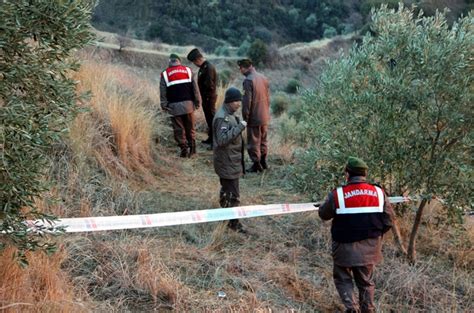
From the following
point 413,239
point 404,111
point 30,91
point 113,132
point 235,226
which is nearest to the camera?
point 30,91

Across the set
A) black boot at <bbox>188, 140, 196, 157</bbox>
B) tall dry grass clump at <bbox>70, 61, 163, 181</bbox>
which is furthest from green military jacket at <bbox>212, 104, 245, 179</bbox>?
black boot at <bbox>188, 140, 196, 157</bbox>

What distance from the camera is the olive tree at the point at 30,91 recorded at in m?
Answer: 3.02

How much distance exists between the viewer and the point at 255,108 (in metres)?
9.05

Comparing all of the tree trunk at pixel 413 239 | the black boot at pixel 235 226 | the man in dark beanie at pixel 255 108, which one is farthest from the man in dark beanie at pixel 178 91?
the tree trunk at pixel 413 239

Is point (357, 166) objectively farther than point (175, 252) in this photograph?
No

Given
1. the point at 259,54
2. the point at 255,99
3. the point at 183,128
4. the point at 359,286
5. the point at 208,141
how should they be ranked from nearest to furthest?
the point at 359,286 → the point at 255,99 → the point at 183,128 → the point at 208,141 → the point at 259,54

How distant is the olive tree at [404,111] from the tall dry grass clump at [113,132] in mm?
2898

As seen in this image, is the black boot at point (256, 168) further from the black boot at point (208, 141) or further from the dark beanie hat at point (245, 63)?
the dark beanie hat at point (245, 63)

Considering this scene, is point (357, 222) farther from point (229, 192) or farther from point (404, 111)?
point (229, 192)

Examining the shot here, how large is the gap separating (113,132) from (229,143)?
2.55m

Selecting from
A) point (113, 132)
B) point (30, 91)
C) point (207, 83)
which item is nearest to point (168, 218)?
point (113, 132)

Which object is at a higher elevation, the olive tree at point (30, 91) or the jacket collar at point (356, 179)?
the olive tree at point (30, 91)

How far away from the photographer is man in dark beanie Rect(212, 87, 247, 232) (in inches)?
253

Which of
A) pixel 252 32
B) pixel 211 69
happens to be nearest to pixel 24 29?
pixel 211 69
